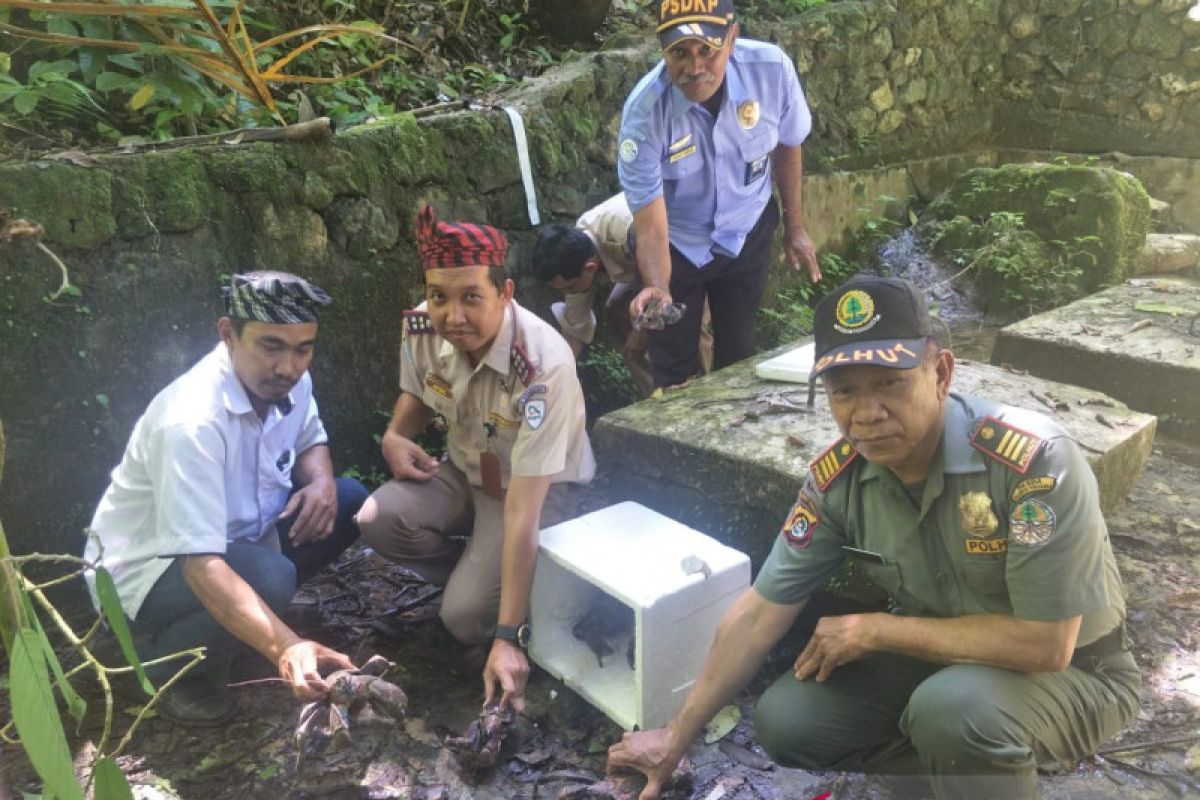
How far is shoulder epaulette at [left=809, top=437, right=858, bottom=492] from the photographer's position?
2252 mm

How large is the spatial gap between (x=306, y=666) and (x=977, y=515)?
1677mm

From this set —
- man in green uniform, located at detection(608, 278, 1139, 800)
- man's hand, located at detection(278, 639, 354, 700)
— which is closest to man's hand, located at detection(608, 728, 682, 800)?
man in green uniform, located at detection(608, 278, 1139, 800)

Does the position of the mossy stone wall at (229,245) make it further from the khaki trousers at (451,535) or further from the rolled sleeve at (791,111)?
the rolled sleeve at (791,111)

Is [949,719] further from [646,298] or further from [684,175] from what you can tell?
[684,175]

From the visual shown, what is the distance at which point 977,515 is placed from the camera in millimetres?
2057

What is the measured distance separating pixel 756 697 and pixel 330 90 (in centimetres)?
327

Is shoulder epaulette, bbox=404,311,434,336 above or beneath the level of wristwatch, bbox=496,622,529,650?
above

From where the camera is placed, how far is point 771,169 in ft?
13.9

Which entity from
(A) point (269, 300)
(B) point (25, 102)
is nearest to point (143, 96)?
(B) point (25, 102)

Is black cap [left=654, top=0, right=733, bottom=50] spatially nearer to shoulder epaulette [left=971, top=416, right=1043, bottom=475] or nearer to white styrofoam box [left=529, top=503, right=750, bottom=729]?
white styrofoam box [left=529, top=503, right=750, bottom=729]

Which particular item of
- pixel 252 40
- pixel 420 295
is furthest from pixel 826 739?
pixel 252 40

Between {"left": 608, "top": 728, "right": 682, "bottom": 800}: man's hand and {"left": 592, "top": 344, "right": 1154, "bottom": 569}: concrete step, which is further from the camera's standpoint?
{"left": 592, "top": 344, "right": 1154, "bottom": 569}: concrete step

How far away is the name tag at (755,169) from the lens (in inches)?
157

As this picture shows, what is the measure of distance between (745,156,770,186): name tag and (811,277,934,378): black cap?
206 centimetres
